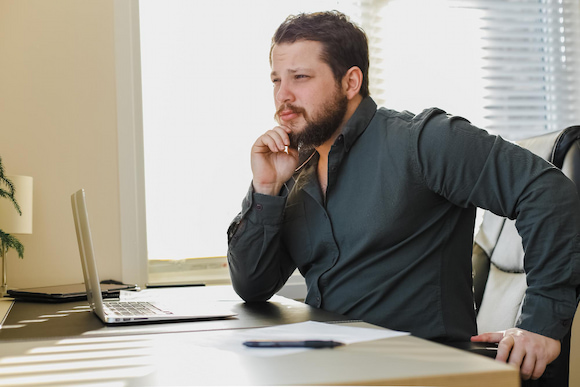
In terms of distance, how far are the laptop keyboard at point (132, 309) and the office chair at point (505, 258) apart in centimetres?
86

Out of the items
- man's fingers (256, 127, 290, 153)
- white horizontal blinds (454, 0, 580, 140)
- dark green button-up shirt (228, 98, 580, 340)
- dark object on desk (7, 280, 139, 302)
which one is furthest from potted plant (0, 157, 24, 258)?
white horizontal blinds (454, 0, 580, 140)

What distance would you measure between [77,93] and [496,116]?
184cm

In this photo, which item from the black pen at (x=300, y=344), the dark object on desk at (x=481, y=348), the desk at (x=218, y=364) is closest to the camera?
the desk at (x=218, y=364)

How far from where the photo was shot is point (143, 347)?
85cm

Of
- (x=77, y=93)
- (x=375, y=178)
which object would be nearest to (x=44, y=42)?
(x=77, y=93)

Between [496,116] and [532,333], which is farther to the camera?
[496,116]

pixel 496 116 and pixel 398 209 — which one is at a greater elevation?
pixel 496 116

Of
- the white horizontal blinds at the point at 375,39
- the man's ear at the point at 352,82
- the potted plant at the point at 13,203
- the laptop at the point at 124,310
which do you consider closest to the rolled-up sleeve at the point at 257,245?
the laptop at the point at 124,310

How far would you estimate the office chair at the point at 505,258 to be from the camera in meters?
1.44

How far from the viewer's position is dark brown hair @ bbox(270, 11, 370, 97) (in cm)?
169

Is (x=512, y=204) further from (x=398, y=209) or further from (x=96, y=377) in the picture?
(x=96, y=377)

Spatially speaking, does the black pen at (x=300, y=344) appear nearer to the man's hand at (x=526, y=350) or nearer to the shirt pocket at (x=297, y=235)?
the man's hand at (x=526, y=350)

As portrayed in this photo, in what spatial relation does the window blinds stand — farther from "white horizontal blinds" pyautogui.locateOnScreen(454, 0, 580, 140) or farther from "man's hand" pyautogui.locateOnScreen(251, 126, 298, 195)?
"man's hand" pyautogui.locateOnScreen(251, 126, 298, 195)

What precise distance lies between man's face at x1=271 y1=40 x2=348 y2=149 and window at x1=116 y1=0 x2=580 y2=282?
0.85 meters
